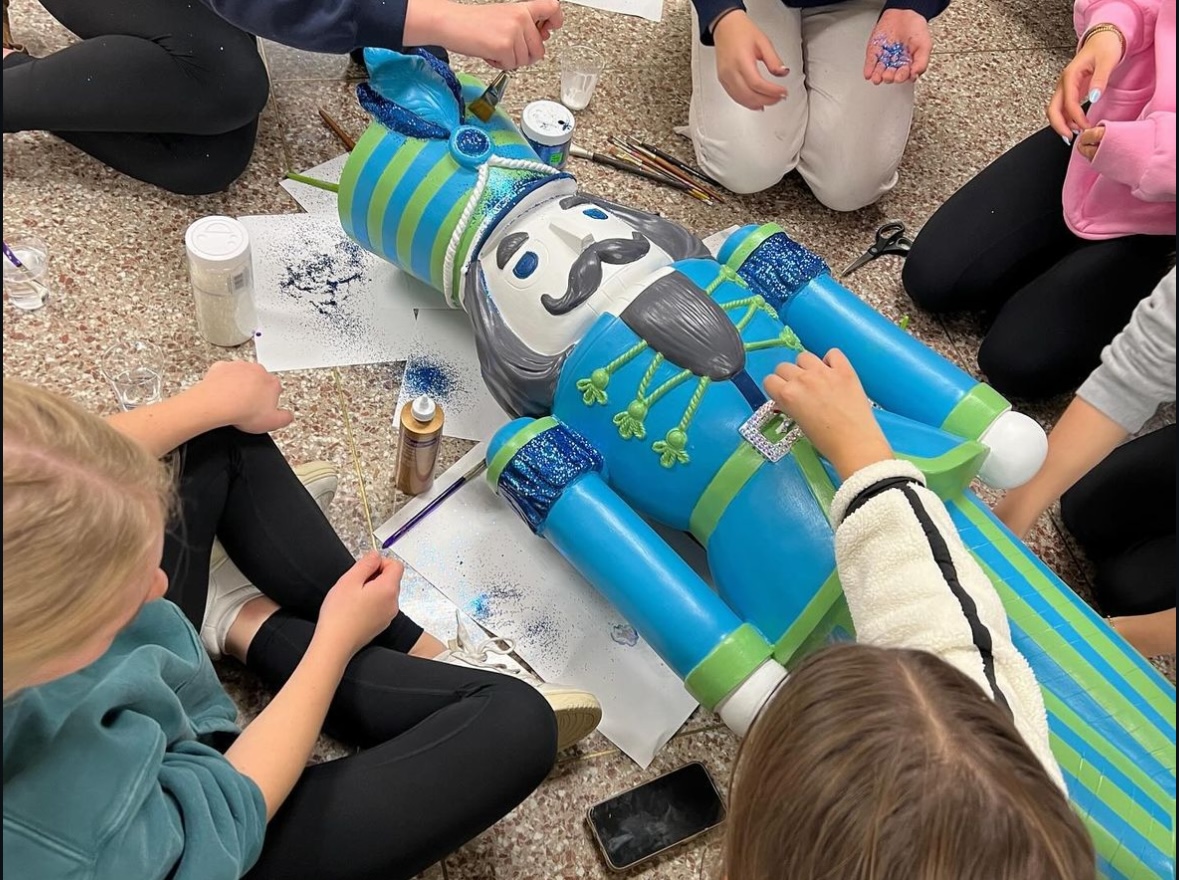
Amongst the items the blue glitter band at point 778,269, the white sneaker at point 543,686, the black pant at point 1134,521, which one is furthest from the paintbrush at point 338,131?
the black pant at point 1134,521

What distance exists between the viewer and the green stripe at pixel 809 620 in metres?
0.98

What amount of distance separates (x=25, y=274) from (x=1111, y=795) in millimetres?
1321

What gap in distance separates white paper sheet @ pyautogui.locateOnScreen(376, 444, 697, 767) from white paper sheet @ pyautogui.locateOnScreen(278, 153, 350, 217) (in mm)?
458

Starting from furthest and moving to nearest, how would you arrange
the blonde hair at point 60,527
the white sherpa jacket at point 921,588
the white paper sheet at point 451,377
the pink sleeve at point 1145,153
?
the white paper sheet at point 451,377 < the pink sleeve at point 1145,153 < the white sherpa jacket at point 921,588 < the blonde hair at point 60,527

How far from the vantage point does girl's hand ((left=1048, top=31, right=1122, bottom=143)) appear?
1.28 meters

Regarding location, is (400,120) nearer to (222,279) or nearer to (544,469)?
(222,279)

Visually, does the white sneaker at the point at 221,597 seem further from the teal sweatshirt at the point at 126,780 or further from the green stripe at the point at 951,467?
the green stripe at the point at 951,467

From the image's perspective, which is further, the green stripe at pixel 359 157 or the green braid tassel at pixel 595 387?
the green stripe at pixel 359 157

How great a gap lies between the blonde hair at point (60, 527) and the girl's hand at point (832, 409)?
0.59 metres

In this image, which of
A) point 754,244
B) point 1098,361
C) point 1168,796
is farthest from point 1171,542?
point 754,244

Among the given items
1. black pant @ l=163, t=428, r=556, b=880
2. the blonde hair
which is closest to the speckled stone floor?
black pant @ l=163, t=428, r=556, b=880

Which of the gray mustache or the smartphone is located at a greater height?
the gray mustache

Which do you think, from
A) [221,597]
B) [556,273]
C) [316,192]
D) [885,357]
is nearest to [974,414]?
[885,357]

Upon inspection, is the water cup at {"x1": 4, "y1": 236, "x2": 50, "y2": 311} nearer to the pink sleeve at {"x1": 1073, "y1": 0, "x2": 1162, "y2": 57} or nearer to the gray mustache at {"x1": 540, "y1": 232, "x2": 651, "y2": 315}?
the gray mustache at {"x1": 540, "y1": 232, "x2": 651, "y2": 315}
